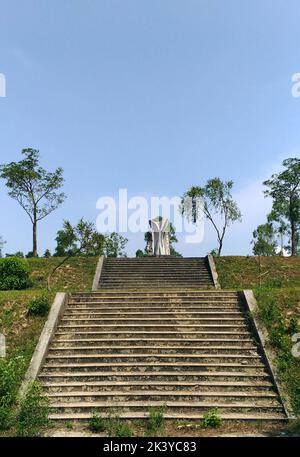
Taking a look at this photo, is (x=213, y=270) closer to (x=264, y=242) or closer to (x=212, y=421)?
(x=212, y=421)

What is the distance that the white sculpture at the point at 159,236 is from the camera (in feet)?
89.9

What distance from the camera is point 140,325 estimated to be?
36.4 ft

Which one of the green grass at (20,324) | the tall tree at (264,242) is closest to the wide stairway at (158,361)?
the green grass at (20,324)

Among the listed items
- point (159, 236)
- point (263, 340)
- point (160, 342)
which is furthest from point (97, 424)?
point (159, 236)

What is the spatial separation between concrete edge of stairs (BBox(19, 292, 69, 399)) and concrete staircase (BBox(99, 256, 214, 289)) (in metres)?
7.32

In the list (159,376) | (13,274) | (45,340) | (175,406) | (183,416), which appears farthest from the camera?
(13,274)

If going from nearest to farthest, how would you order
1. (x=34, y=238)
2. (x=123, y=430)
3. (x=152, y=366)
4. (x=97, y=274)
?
(x=123, y=430)
(x=152, y=366)
(x=97, y=274)
(x=34, y=238)

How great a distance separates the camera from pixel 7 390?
27.7ft

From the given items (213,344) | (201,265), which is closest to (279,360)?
(213,344)

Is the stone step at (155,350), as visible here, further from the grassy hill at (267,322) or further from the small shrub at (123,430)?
the small shrub at (123,430)

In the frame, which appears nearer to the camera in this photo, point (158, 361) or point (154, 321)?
point (158, 361)

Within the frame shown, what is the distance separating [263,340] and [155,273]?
11220 mm
